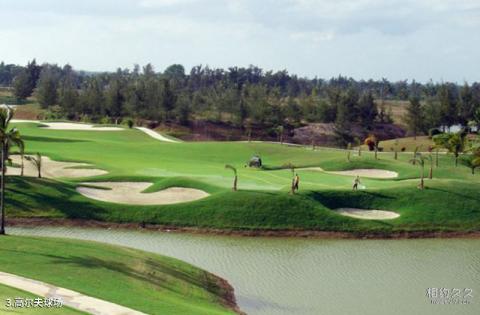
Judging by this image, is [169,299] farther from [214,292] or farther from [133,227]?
[133,227]

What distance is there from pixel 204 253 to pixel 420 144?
221 feet

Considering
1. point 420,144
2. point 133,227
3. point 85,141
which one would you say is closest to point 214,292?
point 133,227

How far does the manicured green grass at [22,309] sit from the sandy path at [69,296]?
0.46m

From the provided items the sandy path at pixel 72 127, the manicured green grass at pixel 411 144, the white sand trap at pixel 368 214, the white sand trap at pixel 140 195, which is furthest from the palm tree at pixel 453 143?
the sandy path at pixel 72 127

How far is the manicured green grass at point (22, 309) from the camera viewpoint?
73.0 feet

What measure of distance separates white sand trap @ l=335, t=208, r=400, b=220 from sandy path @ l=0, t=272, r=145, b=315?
27879 millimetres

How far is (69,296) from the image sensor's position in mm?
25625

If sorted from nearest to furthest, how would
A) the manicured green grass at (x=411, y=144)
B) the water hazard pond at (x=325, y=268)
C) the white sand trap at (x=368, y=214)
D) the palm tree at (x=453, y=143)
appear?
the water hazard pond at (x=325, y=268)
the white sand trap at (x=368, y=214)
the palm tree at (x=453, y=143)
the manicured green grass at (x=411, y=144)

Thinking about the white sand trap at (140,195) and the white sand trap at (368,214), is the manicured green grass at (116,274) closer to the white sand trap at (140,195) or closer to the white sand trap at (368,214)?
the white sand trap at (140,195)

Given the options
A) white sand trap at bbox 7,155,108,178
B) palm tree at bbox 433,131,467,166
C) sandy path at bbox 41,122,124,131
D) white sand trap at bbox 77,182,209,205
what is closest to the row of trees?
palm tree at bbox 433,131,467,166

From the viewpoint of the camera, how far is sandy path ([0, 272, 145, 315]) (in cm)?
2431

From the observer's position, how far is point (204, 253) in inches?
1592

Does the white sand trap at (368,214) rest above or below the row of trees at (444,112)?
below

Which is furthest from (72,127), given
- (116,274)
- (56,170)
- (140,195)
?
(116,274)
